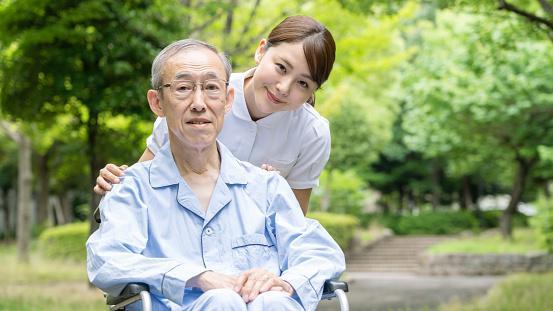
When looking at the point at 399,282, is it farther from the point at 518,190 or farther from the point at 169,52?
the point at 169,52

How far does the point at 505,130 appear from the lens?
20.1 meters

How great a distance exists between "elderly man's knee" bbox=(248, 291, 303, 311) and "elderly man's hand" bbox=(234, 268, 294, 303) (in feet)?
0.06

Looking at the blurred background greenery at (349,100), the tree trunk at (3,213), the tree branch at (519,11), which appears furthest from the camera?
the tree trunk at (3,213)

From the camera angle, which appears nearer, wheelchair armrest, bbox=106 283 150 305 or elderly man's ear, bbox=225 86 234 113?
wheelchair armrest, bbox=106 283 150 305

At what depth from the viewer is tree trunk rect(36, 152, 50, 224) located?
2538 cm

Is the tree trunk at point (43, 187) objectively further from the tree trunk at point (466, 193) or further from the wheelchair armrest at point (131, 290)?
the wheelchair armrest at point (131, 290)

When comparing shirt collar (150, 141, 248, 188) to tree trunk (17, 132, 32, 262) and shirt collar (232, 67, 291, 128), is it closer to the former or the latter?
shirt collar (232, 67, 291, 128)

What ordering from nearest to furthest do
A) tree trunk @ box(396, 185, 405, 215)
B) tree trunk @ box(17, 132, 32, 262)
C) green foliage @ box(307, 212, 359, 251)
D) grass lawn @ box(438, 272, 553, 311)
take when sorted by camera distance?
grass lawn @ box(438, 272, 553, 311) → tree trunk @ box(17, 132, 32, 262) → green foliage @ box(307, 212, 359, 251) → tree trunk @ box(396, 185, 405, 215)

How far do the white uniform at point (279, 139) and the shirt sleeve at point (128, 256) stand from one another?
53 cm

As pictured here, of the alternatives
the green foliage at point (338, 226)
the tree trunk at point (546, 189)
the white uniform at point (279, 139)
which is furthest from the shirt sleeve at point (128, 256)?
the tree trunk at point (546, 189)

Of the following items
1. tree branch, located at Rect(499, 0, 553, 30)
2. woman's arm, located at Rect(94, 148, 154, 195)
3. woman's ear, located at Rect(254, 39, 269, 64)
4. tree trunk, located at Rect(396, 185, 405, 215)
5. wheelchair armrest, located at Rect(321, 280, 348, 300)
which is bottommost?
tree trunk, located at Rect(396, 185, 405, 215)

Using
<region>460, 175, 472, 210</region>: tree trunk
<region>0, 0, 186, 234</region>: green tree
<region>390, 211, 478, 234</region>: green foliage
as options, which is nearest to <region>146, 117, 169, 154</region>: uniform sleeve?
<region>0, 0, 186, 234</region>: green tree

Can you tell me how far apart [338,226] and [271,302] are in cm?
1664

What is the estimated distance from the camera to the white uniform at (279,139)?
3.34m
